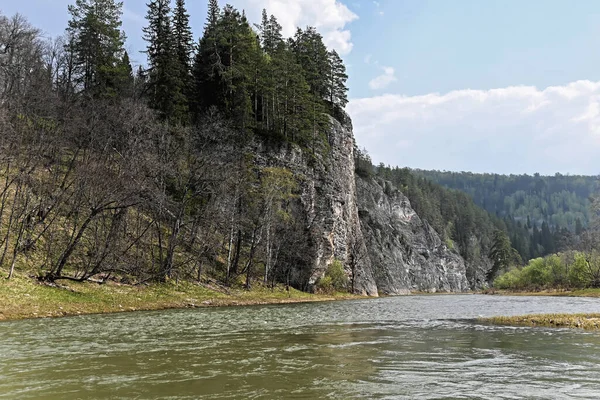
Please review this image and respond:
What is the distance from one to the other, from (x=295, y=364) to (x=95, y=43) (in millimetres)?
70244

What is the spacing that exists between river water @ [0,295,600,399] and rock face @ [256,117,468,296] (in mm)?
48254

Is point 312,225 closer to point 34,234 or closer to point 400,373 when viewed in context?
point 34,234

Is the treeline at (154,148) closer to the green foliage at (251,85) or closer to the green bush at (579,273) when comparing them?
the green foliage at (251,85)

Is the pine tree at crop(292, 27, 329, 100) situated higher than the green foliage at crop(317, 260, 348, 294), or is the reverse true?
the pine tree at crop(292, 27, 329, 100)

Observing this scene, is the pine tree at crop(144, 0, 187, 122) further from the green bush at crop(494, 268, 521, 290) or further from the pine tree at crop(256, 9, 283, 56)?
the green bush at crop(494, 268, 521, 290)

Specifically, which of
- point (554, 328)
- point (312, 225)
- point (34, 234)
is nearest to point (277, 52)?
point (312, 225)

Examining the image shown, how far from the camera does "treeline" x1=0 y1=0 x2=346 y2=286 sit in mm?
38625

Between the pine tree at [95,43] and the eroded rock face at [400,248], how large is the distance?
2445 inches

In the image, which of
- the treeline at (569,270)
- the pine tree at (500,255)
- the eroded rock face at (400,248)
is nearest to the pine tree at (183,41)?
the eroded rock face at (400,248)

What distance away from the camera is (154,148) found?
166 feet

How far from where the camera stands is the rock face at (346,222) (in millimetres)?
68938

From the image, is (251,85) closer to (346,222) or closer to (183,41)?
(183,41)

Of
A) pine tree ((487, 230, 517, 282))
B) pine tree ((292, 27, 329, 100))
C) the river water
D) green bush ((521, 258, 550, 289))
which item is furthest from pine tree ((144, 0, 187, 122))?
pine tree ((487, 230, 517, 282))

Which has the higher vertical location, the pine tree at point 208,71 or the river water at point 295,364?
the pine tree at point 208,71
